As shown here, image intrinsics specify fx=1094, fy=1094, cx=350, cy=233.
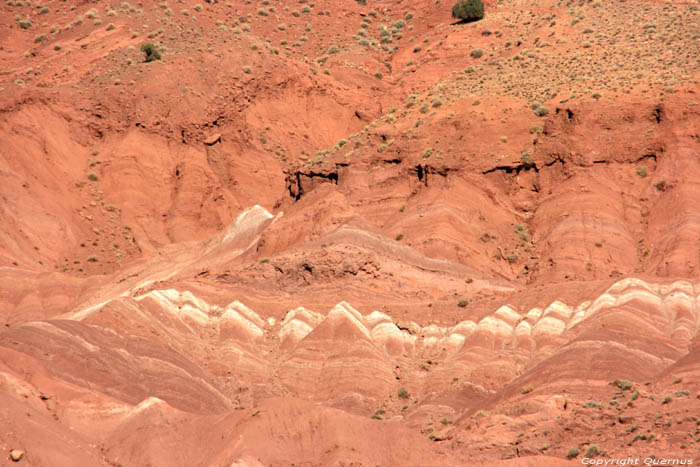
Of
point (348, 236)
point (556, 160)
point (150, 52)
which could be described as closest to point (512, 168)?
point (556, 160)

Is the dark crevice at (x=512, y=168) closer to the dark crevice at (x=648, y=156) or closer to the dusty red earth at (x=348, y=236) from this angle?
the dusty red earth at (x=348, y=236)

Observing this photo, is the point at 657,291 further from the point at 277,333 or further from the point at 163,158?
the point at 163,158

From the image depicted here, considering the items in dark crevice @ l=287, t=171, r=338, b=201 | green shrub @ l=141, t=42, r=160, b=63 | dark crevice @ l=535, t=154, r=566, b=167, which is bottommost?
dark crevice @ l=287, t=171, r=338, b=201

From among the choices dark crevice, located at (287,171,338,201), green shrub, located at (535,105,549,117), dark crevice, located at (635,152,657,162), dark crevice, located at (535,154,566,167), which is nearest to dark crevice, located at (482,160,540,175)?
dark crevice, located at (535,154,566,167)

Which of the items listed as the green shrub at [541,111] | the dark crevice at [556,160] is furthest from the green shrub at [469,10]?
the dark crevice at [556,160]

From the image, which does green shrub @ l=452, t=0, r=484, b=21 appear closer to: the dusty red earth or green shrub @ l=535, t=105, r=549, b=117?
the dusty red earth

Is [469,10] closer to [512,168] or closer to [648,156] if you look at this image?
[512,168]
